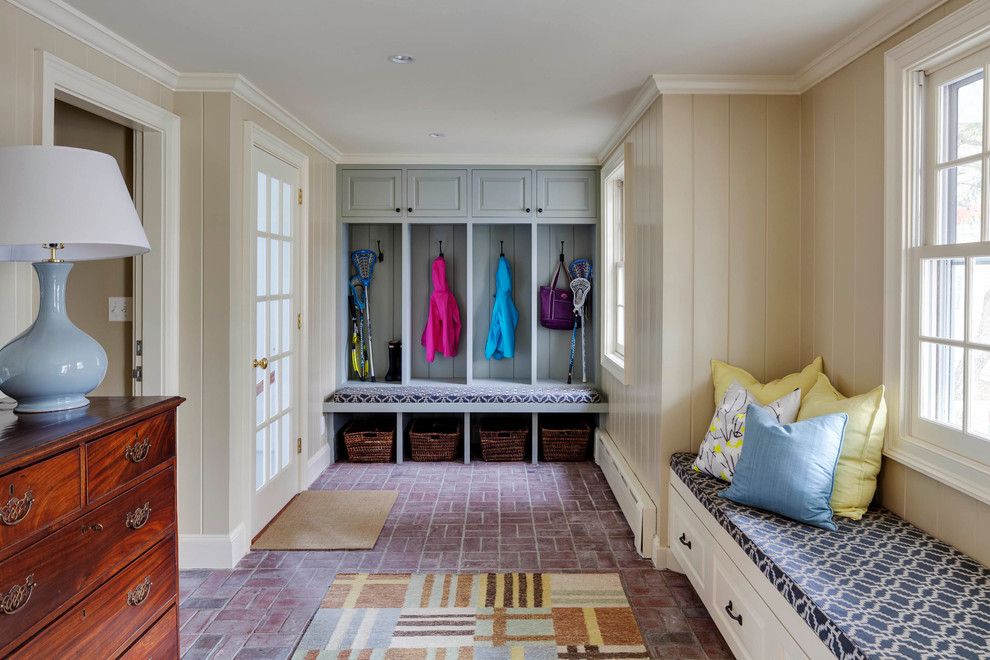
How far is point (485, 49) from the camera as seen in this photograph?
2689mm

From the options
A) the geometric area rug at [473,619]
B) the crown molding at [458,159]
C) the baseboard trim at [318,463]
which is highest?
the crown molding at [458,159]

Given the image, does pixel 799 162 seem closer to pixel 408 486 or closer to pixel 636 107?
pixel 636 107

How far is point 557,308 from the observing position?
5.20 metres

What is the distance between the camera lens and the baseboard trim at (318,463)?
14.2 feet

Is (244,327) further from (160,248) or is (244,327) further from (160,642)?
(160,642)

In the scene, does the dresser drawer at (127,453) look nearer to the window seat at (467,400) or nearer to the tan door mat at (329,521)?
the tan door mat at (329,521)

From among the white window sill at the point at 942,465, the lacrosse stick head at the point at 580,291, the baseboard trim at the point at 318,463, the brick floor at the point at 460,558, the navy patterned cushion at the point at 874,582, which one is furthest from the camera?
the lacrosse stick head at the point at 580,291

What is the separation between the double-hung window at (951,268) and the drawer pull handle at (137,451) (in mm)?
2551

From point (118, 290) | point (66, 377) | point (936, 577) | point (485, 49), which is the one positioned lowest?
point (936, 577)

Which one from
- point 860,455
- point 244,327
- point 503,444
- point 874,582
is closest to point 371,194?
point 244,327

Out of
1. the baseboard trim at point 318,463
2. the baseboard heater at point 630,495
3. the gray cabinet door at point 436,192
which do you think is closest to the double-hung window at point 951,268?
the baseboard heater at point 630,495

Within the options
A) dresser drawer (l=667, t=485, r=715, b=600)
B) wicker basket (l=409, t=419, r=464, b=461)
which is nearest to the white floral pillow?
dresser drawer (l=667, t=485, r=715, b=600)

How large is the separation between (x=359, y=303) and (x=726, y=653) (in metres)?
3.78

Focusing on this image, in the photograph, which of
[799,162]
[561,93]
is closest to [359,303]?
[561,93]
